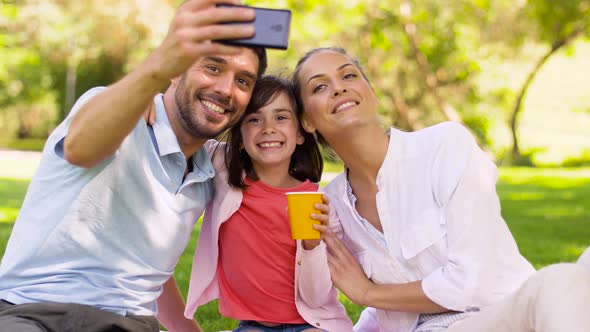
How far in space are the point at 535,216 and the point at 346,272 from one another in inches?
307

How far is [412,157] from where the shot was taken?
3254 millimetres

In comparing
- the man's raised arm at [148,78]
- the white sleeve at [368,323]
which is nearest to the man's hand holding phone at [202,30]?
the man's raised arm at [148,78]

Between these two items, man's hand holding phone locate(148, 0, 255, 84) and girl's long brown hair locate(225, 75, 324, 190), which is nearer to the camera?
man's hand holding phone locate(148, 0, 255, 84)

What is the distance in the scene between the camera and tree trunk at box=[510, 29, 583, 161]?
1895cm

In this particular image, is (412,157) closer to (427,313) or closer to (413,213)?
(413,213)

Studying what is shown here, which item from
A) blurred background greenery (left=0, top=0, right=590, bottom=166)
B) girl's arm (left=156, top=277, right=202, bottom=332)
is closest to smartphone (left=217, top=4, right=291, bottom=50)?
girl's arm (left=156, top=277, right=202, bottom=332)

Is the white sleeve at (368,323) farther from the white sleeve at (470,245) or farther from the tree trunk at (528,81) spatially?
the tree trunk at (528,81)

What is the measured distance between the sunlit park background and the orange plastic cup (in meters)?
9.84

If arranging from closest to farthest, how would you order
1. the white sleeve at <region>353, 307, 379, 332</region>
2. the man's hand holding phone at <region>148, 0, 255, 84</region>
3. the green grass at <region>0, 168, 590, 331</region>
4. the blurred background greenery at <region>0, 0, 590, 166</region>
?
the man's hand holding phone at <region>148, 0, 255, 84</region> → the white sleeve at <region>353, 307, 379, 332</region> → the green grass at <region>0, 168, 590, 331</region> → the blurred background greenery at <region>0, 0, 590, 166</region>

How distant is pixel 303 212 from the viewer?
10.1 feet

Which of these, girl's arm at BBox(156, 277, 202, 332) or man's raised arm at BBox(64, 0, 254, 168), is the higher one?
man's raised arm at BBox(64, 0, 254, 168)

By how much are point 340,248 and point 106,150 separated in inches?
51.0

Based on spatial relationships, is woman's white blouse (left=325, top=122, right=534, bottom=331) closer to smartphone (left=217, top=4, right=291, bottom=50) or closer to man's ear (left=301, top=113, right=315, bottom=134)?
man's ear (left=301, top=113, right=315, bottom=134)

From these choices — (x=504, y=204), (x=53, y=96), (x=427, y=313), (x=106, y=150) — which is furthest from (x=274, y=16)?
(x=53, y=96)
